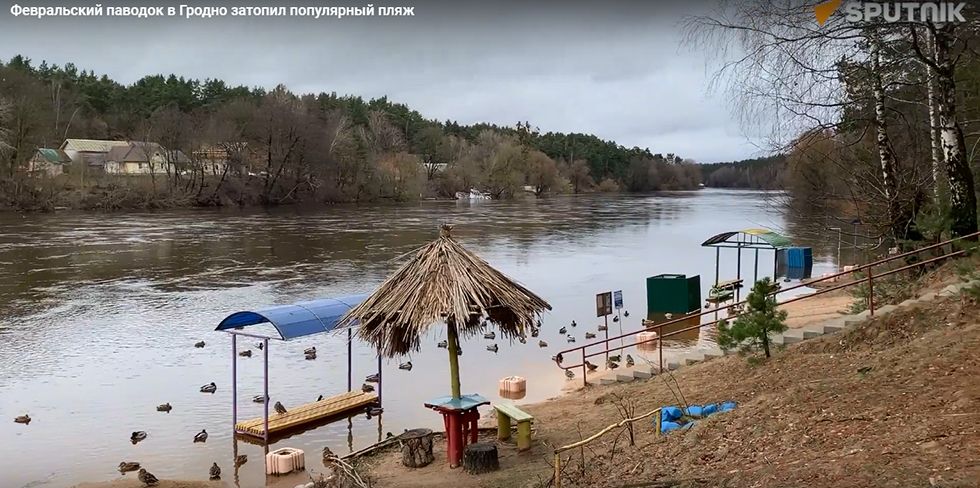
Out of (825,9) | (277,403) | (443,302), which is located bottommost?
(277,403)

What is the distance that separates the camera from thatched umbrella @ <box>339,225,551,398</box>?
10.2 metres

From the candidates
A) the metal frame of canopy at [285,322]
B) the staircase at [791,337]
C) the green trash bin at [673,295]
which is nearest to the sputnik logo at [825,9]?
the staircase at [791,337]

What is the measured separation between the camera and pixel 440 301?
10.2 metres

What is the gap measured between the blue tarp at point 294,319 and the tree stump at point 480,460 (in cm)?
443

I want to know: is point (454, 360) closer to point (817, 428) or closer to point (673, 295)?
point (817, 428)

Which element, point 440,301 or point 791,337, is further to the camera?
point 791,337

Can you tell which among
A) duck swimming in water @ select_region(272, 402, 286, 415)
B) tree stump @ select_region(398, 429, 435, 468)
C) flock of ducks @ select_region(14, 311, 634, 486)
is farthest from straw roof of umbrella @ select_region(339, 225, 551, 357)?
duck swimming in water @ select_region(272, 402, 286, 415)

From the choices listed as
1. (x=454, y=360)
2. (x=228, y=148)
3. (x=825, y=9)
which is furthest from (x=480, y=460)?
(x=228, y=148)

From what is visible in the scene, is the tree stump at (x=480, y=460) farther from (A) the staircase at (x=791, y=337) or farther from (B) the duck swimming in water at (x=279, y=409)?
(B) the duck swimming in water at (x=279, y=409)

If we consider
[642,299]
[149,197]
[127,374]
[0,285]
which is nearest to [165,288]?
[0,285]

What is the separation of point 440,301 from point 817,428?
15.6ft

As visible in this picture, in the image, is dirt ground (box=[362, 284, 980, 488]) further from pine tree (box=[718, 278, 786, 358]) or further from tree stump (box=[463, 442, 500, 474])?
pine tree (box=[718, 278, 786, 358])

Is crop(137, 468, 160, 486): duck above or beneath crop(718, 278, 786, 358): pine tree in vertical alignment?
beneath

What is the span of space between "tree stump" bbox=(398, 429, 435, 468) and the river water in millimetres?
2408
